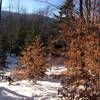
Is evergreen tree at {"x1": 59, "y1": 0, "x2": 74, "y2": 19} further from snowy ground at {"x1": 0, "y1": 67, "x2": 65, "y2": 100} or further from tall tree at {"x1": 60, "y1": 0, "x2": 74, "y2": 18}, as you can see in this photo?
snowy ground at {"x1": 0, "y1": 67, "x2": 65, "y2": 100}

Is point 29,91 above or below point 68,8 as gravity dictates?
below

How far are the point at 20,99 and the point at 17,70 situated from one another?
468 centimetres

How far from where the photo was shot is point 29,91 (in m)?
12.0

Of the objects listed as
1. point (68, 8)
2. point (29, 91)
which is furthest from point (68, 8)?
point (29, 91)

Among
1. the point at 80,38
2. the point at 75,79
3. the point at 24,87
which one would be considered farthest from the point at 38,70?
the point at 75,79

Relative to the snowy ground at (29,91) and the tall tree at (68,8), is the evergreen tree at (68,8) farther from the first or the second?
the snowy ground at (29,91)

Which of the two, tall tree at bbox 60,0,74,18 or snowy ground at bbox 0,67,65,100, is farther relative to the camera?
tall tree at bbox 60,0,74,18

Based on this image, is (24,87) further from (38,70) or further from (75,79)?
(75,79)

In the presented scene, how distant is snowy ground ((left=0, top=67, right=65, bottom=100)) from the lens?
11.2 meters

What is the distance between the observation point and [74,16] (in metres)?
12.2

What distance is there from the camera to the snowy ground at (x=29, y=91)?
11.2 meters

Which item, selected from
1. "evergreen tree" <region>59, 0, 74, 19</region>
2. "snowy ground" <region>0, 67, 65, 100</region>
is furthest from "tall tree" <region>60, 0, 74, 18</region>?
"snowy ground" <region>0, 67, 65, 100</region>

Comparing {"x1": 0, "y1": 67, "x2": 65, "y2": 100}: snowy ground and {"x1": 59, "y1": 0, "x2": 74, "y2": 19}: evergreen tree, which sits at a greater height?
{"x1": 59, "y1": 0, "x2": 74, "y2": 19}: evergreen tree

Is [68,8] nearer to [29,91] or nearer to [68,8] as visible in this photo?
[68,8]
